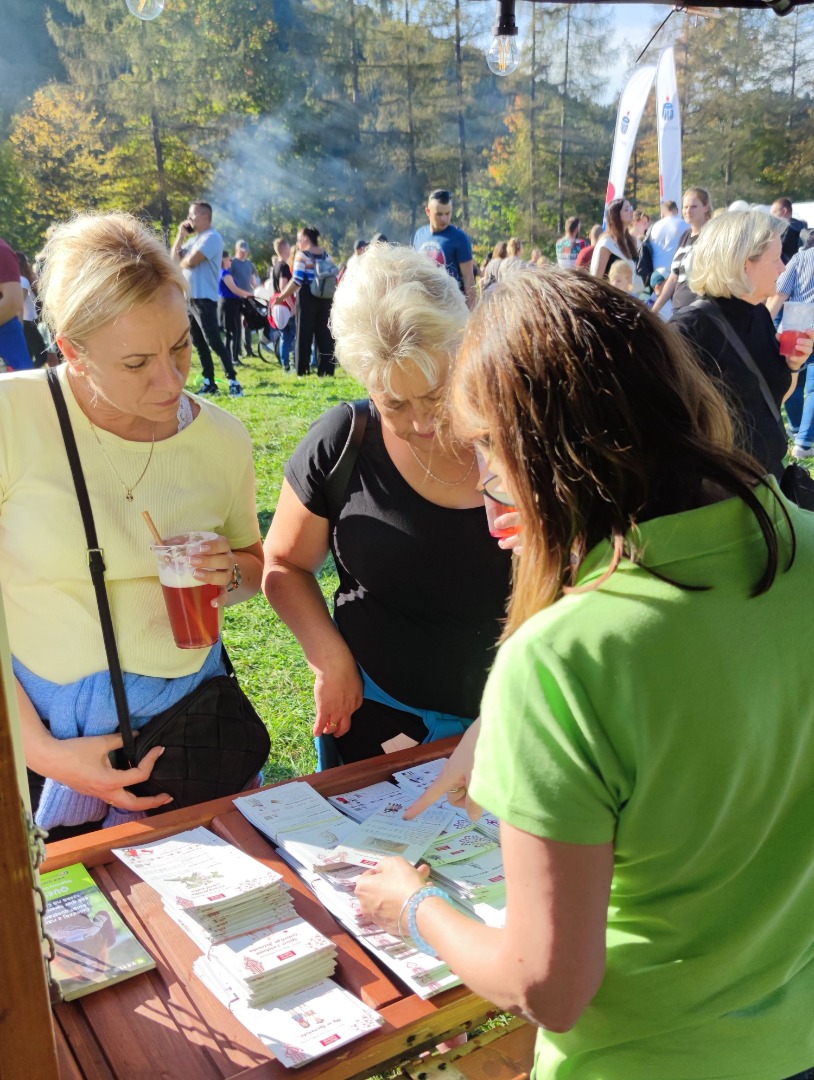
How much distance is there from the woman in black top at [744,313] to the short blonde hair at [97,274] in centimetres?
203

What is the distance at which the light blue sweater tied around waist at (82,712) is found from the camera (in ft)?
5.27

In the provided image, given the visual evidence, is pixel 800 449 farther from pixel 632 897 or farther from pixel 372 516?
pixel 632 897

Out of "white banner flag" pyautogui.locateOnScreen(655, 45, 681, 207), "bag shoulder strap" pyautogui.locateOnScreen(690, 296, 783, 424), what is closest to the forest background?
"white banner flag" pyautogui.locateOnScreen(655, 45, 681, 207)

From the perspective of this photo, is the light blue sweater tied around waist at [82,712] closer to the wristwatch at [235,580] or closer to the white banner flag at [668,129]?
the wristwatch at [235,580]

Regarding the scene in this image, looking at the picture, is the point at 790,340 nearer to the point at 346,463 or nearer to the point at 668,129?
the point at 346,463

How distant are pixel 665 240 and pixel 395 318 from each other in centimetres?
832

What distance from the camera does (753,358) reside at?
3.16 meters

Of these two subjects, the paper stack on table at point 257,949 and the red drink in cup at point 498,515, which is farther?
the red drink in cup at point 498,515

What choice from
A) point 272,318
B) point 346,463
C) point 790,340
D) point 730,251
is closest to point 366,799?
point 346,463

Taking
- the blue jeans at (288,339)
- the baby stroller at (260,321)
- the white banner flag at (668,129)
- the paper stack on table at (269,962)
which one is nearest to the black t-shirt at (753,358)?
the paper stack on table at (269,962)

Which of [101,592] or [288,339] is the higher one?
[288,339]

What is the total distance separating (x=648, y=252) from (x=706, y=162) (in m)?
26.8

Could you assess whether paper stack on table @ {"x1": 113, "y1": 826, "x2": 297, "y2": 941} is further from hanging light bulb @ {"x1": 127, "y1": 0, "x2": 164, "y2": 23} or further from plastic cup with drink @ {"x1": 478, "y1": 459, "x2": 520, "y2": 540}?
hanging light bulb @ {"x1": 127, "y1": 0, "x2": 164, "y2": 23}

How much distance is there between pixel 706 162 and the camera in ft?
107
